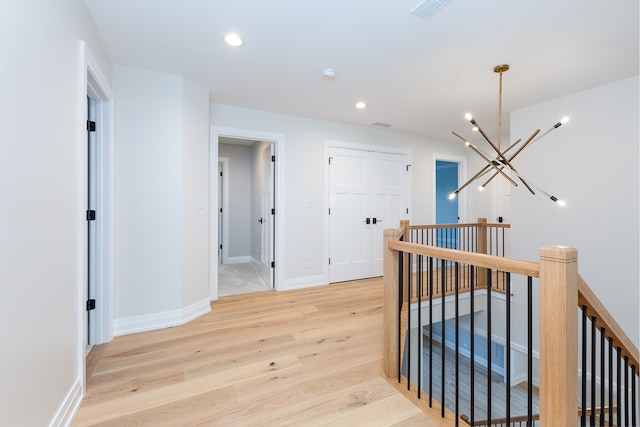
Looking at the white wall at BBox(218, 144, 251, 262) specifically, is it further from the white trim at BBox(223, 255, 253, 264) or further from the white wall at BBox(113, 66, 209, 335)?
the white wall at BBox(113, 66, 209, 335)

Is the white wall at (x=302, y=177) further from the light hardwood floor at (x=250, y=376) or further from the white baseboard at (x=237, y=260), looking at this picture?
the white baseboard at (x=237, y=260)

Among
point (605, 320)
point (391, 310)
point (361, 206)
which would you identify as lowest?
point (391, 310)

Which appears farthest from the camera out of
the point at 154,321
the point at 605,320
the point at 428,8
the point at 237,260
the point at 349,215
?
the point at 237,260

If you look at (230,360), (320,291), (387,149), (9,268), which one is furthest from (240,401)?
(387,149)

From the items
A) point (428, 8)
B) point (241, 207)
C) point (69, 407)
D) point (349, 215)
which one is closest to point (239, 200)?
point (241, 207)

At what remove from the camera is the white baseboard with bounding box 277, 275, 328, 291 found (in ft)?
12.9

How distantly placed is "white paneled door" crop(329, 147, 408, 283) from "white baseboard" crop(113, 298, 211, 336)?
6.58ft

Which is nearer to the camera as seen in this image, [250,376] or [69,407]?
[69,407]

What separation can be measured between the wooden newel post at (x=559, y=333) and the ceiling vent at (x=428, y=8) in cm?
163

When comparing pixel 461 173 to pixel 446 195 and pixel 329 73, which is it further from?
pixel 329 73

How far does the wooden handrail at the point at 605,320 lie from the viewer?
1149mm

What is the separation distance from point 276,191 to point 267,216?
2.18 feet

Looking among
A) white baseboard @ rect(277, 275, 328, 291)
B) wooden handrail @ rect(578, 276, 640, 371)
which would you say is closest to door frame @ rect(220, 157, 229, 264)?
white baseboard @ rect(277, 275, 328, 291)

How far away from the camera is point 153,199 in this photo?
2697 mm
